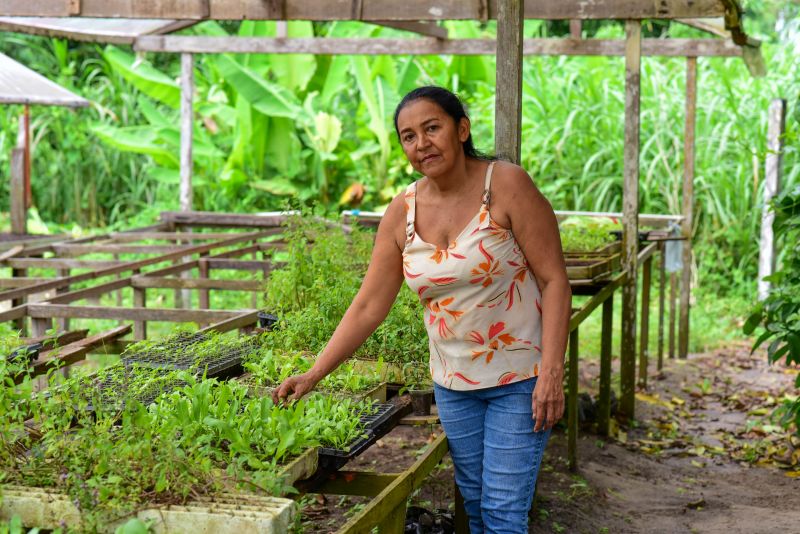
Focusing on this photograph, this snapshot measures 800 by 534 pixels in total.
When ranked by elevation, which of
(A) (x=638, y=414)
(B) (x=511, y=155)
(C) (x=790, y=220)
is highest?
(B) (x=511, y=155)

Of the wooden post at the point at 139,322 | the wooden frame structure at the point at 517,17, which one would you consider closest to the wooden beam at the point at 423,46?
the wooden frame structure at the point at 517,17

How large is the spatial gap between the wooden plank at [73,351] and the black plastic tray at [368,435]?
128 centimetres

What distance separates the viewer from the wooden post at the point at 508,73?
3.87 metres

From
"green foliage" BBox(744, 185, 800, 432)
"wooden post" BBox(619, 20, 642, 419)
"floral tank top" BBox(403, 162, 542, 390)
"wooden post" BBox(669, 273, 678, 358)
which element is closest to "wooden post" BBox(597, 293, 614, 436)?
"wooden post" BBox(619, 20, 642, 419)

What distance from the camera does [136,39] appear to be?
898cm

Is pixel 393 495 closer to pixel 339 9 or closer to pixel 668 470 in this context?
pixel 668 470

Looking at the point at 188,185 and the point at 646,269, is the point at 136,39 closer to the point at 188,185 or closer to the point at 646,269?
the point at 188,185

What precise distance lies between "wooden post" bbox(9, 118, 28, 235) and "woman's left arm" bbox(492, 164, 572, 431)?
662 centimetres

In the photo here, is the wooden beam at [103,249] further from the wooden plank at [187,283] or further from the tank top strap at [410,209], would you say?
the tank top strap at [410,209]

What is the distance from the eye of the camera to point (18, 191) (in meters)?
8.40

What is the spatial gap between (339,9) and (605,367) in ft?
9.10

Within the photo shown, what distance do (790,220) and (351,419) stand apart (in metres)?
2.93

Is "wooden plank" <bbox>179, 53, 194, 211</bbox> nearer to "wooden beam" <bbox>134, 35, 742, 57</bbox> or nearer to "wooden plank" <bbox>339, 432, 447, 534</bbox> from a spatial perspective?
"wooden beam" <bbox>134, 35, 742, 57</bbox>

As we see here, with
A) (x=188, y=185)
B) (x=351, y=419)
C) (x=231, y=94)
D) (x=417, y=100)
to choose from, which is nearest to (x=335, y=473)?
(x=351, y=419)
